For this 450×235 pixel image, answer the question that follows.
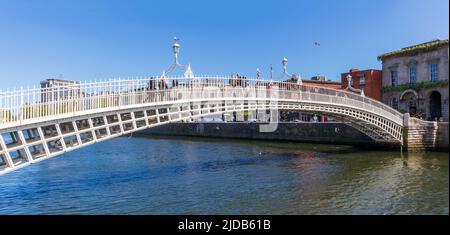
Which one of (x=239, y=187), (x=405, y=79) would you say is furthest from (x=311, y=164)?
(x=405, y=79)

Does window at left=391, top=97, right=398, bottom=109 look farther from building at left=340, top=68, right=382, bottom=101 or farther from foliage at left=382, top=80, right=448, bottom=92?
building at left=340, top=68, right=382, bottom=101

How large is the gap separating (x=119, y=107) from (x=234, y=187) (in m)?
5.27

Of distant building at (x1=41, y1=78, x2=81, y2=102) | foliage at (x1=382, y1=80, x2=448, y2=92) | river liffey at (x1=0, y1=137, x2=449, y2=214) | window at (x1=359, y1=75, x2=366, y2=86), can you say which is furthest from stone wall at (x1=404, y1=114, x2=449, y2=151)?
distant building at (x1=41, y1=78, x2=81, y2=102)

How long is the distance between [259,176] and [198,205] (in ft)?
20.2

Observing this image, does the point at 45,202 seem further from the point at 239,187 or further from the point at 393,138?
the point at 393,138

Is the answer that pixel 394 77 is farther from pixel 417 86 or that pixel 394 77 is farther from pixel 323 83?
pixel 323 83

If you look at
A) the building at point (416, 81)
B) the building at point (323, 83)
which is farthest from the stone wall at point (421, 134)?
the building at point (323, 83)

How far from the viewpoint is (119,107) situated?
14875mm

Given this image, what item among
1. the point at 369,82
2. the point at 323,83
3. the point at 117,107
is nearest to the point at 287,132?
the point at 369,82

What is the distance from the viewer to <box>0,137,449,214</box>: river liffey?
12.3m

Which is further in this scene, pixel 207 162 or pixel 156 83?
pixel 207 162

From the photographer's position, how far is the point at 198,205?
12.7 meters

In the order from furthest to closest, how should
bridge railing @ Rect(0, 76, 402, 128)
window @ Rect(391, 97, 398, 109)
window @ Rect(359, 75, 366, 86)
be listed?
window @ Rect(359, 75, 366, 86) → window @ Rect(391, 97, 398, 109) → bridge railing @ Rect(0, 76, 402, 128)
